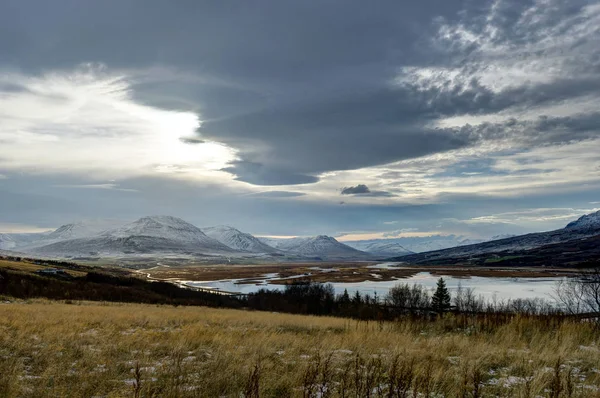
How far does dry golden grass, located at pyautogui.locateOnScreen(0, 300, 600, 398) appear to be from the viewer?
5531mm

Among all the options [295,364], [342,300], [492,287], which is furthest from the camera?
[492,287]

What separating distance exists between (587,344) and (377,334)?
5444 mm

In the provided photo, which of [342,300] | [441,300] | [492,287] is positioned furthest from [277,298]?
[492,287]

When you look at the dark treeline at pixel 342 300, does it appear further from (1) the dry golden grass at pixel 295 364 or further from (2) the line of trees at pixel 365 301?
(1) the dry golden grass at pixel 295 364

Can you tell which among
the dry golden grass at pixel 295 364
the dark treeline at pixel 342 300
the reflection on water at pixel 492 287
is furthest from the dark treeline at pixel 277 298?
the dry golden grass at pixel 295 364

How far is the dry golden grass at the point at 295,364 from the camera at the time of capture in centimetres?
553

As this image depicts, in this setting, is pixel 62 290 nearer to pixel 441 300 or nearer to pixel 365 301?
pixel 365 301

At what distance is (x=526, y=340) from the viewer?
33.9 ft

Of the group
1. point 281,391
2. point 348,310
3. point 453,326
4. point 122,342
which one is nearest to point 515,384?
point 281,391

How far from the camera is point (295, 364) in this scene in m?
7.40

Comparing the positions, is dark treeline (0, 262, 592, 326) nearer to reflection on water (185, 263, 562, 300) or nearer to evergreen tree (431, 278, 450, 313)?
evergreen tree (431, 278, 450, 313)

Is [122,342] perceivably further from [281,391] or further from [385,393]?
[385,393]

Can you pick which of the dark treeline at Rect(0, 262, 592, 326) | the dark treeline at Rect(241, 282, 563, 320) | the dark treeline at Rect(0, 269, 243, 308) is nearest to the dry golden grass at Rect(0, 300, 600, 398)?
the dark treeline at Rect(0, 269, 243, 308)

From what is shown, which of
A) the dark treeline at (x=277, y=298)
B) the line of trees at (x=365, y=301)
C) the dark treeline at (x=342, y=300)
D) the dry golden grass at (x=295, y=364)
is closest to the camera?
the dry golden grass at (x=295, y=364)
